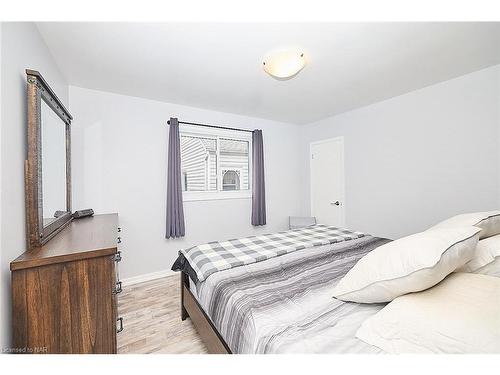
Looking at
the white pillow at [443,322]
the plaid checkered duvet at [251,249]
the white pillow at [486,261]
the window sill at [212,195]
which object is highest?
the window sill at [212,195]

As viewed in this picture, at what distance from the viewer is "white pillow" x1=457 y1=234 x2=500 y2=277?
1.02 metres

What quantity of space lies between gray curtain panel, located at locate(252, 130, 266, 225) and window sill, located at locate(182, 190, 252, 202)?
15 centimetres

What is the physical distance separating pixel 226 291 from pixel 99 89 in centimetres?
274

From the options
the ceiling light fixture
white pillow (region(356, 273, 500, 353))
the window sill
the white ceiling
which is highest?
the white ceiling

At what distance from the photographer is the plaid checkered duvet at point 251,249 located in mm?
1557

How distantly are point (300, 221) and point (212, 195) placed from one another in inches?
68.1

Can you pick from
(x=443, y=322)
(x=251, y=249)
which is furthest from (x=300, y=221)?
(x=443, y=322)

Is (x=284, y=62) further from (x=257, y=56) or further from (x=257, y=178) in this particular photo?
(x=257, y=178)

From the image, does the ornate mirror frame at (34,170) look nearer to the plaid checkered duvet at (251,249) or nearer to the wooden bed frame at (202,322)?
the plaid checkered duvet at (251,249)

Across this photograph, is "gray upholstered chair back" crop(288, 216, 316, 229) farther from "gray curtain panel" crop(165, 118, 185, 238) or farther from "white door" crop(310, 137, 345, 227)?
"gray curtain panel" crop(165, 118, 185, 238)

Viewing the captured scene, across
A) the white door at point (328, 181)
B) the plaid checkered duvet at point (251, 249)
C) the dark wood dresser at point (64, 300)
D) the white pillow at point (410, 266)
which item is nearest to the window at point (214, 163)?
the white door at point (328, 181)

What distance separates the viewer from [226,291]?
4.08ft

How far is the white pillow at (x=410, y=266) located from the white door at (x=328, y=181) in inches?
107

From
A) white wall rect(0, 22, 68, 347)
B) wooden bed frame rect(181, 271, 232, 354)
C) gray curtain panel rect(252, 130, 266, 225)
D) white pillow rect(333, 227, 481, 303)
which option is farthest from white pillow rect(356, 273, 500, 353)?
gray curtain panel rect(252, 130, 266, 225)
